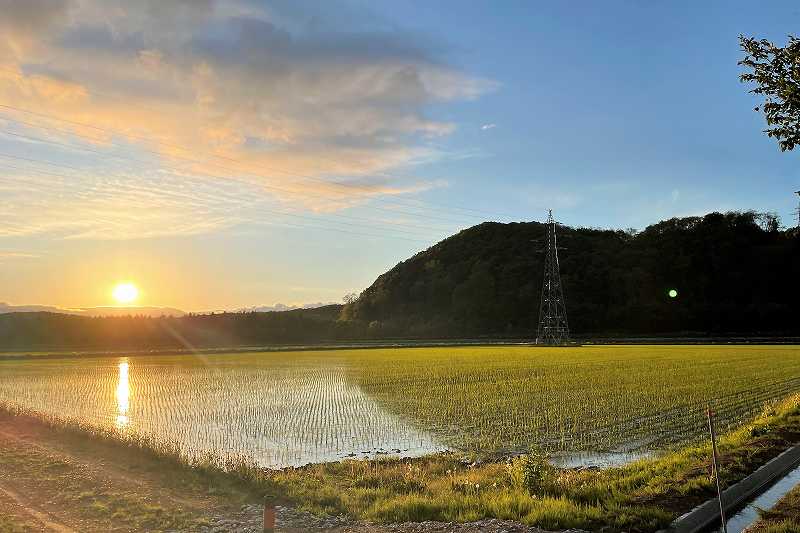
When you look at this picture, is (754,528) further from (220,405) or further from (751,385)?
(751,385)

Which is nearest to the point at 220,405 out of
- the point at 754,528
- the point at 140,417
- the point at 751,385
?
the point at 140,417

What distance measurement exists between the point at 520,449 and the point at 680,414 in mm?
6372

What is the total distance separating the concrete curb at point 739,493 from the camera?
22.8 ft

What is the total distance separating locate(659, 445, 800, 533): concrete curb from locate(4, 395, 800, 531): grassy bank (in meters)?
0.13

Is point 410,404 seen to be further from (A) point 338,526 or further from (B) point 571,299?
(B) point 571,299

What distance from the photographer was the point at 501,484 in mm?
9109

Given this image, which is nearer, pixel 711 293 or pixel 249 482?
pixel 249 482

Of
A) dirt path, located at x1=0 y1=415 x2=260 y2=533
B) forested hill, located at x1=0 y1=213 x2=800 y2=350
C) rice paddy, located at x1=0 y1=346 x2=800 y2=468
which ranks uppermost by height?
forested hill, located at x1=0 y1=213 x2=800 y2=350

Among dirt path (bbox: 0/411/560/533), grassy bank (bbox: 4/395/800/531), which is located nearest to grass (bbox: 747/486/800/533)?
grassy bank (bbox: 4/395/800/531)

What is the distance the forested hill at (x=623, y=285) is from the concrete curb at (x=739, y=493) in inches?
3048

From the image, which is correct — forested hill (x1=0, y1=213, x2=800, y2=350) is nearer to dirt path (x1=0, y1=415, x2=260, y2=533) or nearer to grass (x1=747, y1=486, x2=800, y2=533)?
dirt path (x1=0, y1=415, x2=260, y2=533)

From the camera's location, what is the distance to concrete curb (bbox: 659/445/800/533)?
274 inches

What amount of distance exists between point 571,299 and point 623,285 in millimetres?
8942

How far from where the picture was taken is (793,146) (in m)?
10.1
